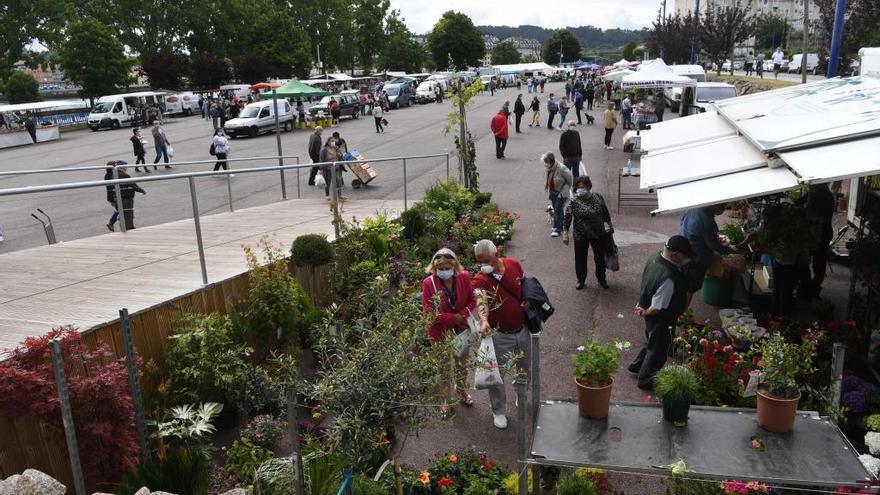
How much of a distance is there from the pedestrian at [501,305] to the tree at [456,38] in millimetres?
99310

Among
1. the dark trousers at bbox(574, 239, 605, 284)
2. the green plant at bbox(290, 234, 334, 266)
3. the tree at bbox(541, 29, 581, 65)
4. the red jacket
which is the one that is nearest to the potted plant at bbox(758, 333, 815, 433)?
the dark trousers at bbox(574, 239, 605, 284)

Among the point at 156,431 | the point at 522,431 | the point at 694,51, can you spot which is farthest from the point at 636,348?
the point at 694,51

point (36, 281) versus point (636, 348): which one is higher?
point (36, 281)

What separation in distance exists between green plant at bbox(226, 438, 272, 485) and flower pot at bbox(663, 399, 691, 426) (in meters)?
3.17

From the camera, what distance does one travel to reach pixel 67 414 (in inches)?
163

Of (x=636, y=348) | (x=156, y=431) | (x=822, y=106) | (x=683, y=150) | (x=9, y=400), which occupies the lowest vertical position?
(x=636, y=348)

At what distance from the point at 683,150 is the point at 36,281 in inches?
293

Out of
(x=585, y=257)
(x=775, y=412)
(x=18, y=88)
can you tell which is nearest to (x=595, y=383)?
(x=775, y=412)

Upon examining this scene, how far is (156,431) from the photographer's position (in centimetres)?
527

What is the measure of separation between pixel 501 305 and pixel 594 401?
1.55 meters

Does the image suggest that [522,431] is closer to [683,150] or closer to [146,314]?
[146,314]

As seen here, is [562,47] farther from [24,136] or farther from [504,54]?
[24,136]

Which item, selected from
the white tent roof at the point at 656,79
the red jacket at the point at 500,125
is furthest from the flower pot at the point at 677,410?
the white tent roof at the point at 656,79

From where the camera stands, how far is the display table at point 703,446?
156 inches
